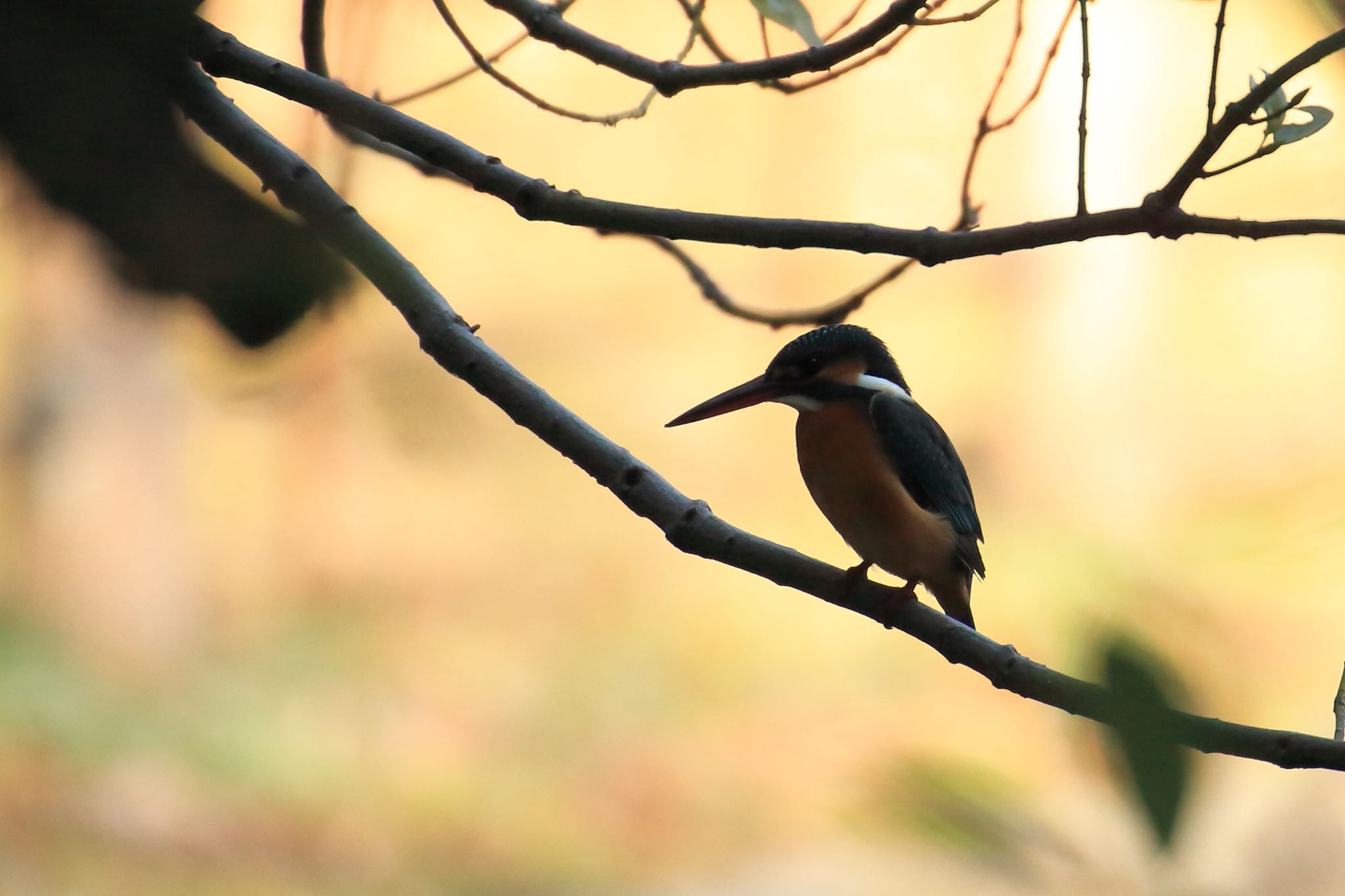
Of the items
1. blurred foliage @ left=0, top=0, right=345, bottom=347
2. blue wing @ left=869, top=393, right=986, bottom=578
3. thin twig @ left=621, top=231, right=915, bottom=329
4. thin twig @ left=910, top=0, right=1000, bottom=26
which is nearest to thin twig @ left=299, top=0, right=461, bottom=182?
thin twig @ left=621, top=231, right=915, bottom=329

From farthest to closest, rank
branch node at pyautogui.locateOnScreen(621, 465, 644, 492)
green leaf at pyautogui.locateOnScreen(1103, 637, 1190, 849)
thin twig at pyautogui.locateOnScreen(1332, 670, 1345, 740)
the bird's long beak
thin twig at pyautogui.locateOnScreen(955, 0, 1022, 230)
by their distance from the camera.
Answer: the bird's long beak < thin twig at pyautogui.locateOnScreen(955, 0, 1022, 230) < branch node at pyautogui.locateOnScreen(621, 465, 644, 492) < thin twig at pyautogui.locateOnScreen(1332, 670, 1345, 740) < green leaf at pyautogui.locateOnScreen(1103, 637, 1190, 849)

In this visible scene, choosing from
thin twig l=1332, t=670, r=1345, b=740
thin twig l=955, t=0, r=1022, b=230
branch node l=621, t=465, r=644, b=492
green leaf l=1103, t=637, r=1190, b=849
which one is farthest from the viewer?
thin twig l=955, t=0, r=1022, b=230

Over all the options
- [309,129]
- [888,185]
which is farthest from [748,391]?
[888,185]

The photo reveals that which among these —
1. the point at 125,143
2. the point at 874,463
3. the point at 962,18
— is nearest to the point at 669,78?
the point at 962,18

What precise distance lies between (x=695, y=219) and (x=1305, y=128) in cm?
35

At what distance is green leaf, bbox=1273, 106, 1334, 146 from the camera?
0.69 m

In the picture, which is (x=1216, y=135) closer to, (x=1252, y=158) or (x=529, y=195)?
(x=1252, y=158)

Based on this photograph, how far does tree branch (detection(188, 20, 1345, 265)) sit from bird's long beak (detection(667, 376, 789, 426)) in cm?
28

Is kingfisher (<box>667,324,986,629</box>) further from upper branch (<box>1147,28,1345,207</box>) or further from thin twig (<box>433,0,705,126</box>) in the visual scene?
upper branch (<box>1147,28,1345,207</box>)

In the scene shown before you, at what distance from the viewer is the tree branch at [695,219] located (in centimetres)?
63

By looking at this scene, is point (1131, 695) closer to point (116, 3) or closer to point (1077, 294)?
point (116, 3)

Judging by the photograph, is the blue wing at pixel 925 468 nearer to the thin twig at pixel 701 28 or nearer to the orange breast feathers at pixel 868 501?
the orange breast feathers at pixel 868 501

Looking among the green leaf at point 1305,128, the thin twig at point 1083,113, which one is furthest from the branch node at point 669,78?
the green leaf at point 1305,128

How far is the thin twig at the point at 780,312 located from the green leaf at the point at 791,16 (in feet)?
0.59
